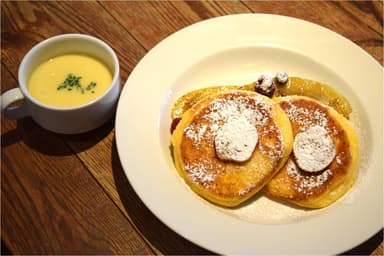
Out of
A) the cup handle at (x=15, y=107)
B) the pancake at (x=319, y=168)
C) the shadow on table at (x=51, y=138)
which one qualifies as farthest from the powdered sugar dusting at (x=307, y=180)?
the cup handle at (x=15, y=107)

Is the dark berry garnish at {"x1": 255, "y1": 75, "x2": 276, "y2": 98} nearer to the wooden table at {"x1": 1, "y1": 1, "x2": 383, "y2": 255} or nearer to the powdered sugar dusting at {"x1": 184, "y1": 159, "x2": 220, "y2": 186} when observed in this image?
the powdered sugar dusting at {"x1": 184, "y1": 159, "x2": 220, "y2": 186}

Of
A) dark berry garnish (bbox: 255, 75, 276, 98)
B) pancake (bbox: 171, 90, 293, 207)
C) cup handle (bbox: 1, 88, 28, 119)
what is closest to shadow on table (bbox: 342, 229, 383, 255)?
pancake (bbox: 171, 90, 293, 207)

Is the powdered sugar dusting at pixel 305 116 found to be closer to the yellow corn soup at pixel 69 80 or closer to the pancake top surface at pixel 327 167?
the pancake top surface at pixel 327 167

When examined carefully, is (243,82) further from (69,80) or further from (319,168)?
(69,80)

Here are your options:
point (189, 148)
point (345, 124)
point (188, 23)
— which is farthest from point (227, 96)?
point (188, 23)

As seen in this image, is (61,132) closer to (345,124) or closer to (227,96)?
(227,96)

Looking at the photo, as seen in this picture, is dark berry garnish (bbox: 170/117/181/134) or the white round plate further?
dark berry garnish (bbox: 170/117/181/134)

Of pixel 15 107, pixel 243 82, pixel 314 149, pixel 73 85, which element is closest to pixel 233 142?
pixel 314 149
